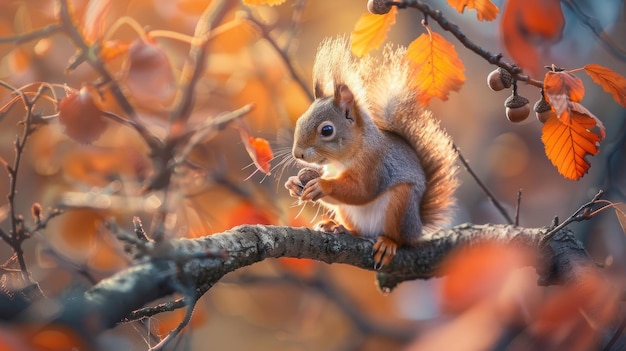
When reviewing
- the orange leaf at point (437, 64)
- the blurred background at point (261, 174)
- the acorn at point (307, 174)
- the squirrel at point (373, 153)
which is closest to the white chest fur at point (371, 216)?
the squirrel at point (373, 153)

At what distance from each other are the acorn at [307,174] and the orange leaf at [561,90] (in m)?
0.60

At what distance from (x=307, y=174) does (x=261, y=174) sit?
0.80 metres

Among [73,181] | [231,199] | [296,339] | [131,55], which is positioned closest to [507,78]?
[131,55]

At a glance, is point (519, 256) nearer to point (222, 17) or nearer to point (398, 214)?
point (398, 214)

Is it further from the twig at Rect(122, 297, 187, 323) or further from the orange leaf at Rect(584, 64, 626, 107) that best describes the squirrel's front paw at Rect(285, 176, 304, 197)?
the orange leaf at Rect(584, 64, 626, 107)

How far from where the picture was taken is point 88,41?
4.71 feet

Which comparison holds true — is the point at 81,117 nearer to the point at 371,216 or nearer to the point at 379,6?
the point at 379,6

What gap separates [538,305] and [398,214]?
Answer: 1.81 feet

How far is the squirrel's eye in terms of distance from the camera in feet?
4.86

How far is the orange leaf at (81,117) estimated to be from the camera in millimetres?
1293

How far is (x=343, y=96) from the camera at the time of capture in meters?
1.49

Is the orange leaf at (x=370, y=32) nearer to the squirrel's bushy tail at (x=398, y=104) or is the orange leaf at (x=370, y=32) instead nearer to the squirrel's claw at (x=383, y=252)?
the squirrel's bushy tail at (x=398, y=104)

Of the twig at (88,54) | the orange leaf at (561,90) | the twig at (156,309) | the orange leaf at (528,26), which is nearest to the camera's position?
the twig at (156,309)

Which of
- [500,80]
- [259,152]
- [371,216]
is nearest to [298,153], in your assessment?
[259,152]
